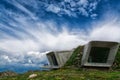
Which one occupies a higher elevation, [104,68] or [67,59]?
[67,59]

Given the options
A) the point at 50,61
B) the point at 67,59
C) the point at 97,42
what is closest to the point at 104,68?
the point at 97,42

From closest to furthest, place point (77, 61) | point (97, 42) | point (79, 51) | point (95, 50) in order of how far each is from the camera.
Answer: point (97, 42), point (95, 50), point (77, 61), point (79, 51)

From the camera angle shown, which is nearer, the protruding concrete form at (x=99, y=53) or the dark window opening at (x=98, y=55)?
the protruding concrete form at (x=99, y=53)

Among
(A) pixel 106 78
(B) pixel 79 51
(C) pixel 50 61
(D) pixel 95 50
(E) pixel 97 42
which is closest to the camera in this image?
(A) pixel 106 78

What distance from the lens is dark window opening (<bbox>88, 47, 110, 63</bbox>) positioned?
4556 centimetres

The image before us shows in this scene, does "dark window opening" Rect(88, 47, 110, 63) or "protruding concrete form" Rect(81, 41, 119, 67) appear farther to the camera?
"dark window opening" Rect(88, 47, 110, 63)

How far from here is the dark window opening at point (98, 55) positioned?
4556cm

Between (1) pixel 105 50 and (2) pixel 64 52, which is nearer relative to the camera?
(1) pixel 105 50

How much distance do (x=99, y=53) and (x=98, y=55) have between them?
485 mm

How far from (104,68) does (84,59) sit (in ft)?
14.6

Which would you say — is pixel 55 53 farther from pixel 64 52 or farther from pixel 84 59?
pixel 84 59

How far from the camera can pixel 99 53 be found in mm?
46250

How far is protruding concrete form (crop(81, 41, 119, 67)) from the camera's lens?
43500mm

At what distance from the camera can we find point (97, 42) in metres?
42.4
